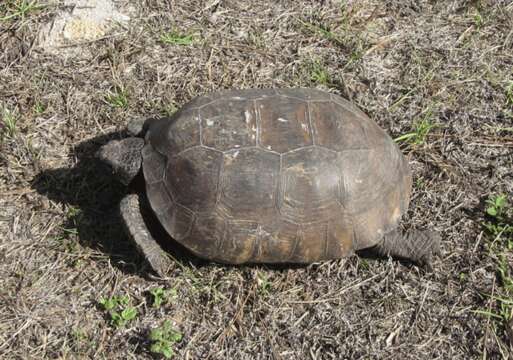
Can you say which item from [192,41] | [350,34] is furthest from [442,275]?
[192,41]

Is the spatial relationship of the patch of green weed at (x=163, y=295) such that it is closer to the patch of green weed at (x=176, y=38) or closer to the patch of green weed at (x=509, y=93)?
the patch of green weed at (x=176, y=38)

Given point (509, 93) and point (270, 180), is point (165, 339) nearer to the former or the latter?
point (270, 180)

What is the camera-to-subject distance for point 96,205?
4.65m

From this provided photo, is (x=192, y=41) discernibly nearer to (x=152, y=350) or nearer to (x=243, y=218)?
(x=243, y=218)

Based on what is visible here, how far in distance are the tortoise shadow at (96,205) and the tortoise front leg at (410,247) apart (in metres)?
1.52

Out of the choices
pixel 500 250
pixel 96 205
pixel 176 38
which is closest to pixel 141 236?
pixel 96 205

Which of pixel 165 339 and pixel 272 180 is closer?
pixel 272 180

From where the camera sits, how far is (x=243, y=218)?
3760 mm

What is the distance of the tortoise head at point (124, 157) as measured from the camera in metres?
4.23

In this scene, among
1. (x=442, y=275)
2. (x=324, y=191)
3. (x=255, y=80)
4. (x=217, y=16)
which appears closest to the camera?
(x=324, y=191)

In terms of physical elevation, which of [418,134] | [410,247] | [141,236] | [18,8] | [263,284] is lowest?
[263,284]

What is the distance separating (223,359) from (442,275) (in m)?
1.90

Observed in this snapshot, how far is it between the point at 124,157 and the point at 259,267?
4.67ft

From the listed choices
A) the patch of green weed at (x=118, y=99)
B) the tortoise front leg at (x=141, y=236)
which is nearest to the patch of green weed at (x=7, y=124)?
the patch of green weed at (x=118, y=99)
